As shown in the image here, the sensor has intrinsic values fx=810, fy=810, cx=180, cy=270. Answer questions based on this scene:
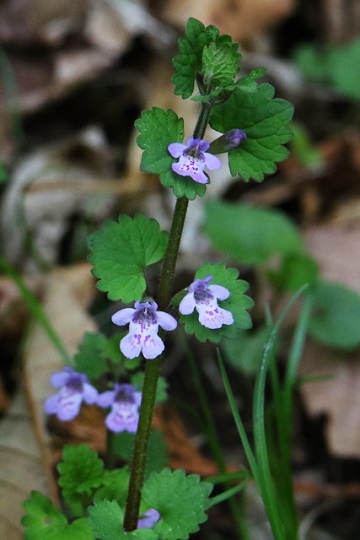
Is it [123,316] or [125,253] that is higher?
[125,253]

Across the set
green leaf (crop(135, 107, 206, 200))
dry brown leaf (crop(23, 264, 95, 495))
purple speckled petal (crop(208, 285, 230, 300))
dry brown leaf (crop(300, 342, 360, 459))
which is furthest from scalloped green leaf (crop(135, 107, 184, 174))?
dry brown leaf (crop(300, 342, 360, 459))

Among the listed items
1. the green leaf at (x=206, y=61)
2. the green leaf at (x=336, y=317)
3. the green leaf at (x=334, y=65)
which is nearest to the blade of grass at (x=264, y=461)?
the green leaf at (x=206, y=61)

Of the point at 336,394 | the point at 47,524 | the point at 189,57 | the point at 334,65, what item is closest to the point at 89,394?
the point at 47,524

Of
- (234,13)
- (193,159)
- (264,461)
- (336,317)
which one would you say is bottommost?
(264,461)

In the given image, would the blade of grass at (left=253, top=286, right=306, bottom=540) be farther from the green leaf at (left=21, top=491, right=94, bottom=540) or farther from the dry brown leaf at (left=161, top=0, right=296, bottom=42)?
the dry brown leaf at (left=161, top=0, right=296, bottom=42)

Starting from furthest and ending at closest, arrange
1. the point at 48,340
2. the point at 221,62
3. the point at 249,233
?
the point at 249,233, the point at 48,340, the point at 221,62

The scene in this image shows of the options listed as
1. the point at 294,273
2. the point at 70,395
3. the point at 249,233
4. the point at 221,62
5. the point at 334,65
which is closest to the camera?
the point at 221,62

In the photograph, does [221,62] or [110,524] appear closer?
[221,62]

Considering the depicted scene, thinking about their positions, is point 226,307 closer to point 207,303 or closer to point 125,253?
point 207,303
